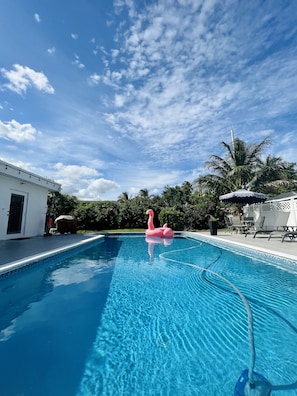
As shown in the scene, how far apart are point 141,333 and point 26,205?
10188mm

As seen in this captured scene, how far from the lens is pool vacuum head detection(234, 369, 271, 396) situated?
162cm

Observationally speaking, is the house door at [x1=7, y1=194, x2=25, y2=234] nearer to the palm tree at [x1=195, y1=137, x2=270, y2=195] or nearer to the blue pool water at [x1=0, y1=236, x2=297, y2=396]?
the blue pool water at [x1=0, y1=236, x2=297, y2=396]

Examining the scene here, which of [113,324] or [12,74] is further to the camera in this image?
[12,74]

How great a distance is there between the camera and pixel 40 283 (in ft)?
14.9

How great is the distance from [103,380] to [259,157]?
19.6 meters

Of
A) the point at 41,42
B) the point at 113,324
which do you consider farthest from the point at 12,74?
the point at 113,324

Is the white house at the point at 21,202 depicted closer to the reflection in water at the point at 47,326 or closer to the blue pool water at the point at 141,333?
the reflection in water at the point at 47,326

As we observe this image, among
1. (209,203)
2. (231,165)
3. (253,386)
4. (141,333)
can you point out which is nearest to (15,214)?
(141,333)

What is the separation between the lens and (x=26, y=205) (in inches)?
416

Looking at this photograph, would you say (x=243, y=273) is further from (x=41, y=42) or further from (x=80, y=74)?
(x=41, y=42)

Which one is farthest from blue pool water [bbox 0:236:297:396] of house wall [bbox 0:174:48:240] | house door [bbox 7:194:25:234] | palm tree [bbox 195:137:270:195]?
palm tree [bbox 195:137:270:195]

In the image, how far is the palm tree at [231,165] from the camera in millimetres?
17216

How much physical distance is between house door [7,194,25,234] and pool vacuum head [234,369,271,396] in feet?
35.4

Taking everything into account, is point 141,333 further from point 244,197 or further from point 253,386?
point 244,197
